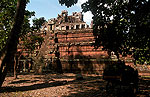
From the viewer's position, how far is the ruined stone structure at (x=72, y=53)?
610 inches

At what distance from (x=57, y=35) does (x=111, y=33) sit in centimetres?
1403

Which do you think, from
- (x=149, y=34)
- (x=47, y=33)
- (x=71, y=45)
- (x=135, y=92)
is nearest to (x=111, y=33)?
(x=149, y=34)

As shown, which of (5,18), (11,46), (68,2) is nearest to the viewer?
(11,46)

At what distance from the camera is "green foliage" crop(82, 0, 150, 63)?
3.93 metres

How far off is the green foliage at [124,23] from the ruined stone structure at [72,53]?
401 inches

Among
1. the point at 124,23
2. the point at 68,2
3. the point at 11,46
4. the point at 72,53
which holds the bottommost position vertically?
the point at 11,46

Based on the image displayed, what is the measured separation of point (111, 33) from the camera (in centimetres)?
499

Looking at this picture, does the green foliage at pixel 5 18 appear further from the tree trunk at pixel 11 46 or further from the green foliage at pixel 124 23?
the green foliage at pixel 124 23

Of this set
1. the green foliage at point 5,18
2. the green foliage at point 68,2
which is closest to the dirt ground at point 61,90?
the green foliage at point 5,18

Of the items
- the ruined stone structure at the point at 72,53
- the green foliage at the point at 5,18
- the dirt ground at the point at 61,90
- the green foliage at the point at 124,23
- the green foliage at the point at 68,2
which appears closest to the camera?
the green foliage at the point at 124,23

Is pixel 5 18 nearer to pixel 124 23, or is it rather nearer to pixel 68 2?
pixel 68 2

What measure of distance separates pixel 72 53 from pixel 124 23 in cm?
1233

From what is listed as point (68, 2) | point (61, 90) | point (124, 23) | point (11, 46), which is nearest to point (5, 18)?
point (68, 2)

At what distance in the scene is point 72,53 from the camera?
16641 millimetres
